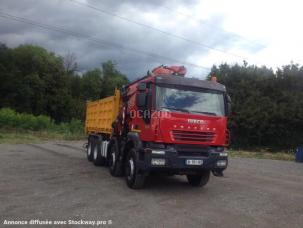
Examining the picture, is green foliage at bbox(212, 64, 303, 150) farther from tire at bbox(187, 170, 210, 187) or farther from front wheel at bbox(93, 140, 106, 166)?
tire at bbox(187, 170, 210, 187)

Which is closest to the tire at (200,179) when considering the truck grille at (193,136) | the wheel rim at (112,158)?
the truck grille at (193,136)

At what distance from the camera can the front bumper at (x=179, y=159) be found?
10625mm

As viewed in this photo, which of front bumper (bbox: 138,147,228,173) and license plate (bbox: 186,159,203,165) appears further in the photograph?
license plate (bbox: 186,159,203,165)

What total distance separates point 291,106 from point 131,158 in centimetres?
3051

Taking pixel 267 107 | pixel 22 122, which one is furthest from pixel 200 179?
pixel 22 122

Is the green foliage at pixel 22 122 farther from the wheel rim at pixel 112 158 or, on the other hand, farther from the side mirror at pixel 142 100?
the side mirror at pixel 142 100

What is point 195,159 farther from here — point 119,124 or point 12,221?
point 12,221

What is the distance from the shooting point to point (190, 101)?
36.7ft

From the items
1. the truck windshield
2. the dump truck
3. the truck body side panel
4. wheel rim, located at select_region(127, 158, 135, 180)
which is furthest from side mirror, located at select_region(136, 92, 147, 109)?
the truck body side panel

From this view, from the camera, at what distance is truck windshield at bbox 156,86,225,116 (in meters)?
10.9

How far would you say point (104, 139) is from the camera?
16.3 metres

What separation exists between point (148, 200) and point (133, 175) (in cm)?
152

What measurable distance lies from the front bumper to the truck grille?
0.88ft

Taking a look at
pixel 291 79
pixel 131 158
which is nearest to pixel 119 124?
pixel 131 158
